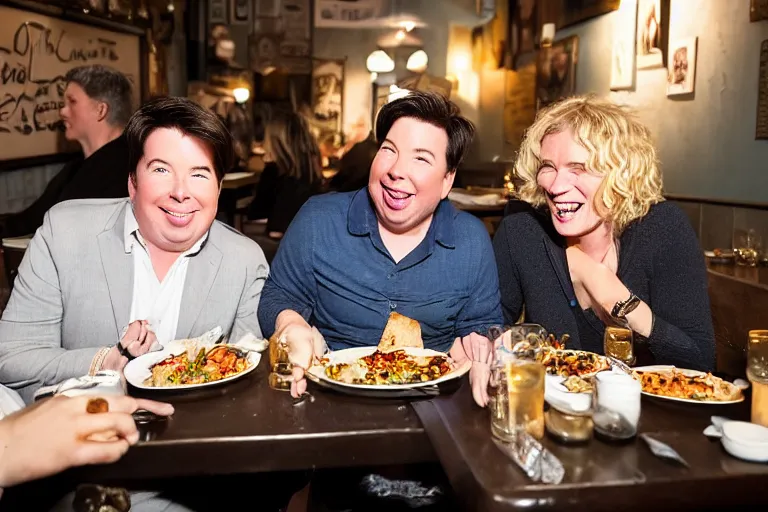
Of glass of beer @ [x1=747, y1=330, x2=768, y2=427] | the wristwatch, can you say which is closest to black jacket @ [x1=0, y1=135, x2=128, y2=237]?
the wristwatch

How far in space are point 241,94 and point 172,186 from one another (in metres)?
5.64

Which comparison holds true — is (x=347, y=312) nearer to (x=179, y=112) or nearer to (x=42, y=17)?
(x=179, y=112)

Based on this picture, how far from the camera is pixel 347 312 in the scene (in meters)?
2.17

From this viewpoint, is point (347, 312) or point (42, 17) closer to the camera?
point (347, 312)

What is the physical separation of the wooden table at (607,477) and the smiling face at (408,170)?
0.86 metres

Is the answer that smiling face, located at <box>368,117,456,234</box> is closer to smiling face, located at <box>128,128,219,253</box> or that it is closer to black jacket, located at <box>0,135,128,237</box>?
smiling face, located at <box>128,128,219,253</box>

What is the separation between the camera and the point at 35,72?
4.24 metres

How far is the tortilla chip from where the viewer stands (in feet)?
6.34

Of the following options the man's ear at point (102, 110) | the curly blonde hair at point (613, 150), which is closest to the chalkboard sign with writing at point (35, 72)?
the man's ear at point (102, 110)

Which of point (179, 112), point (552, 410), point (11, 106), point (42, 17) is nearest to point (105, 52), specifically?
point (42, 17)

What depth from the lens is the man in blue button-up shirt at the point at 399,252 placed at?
2080 millimetres

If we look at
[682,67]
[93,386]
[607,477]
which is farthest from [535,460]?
[682,67]

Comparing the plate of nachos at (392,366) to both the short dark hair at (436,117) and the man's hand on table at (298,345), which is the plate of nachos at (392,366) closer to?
the man's hand on table at (298,345)

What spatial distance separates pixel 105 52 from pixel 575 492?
5.08 metres
